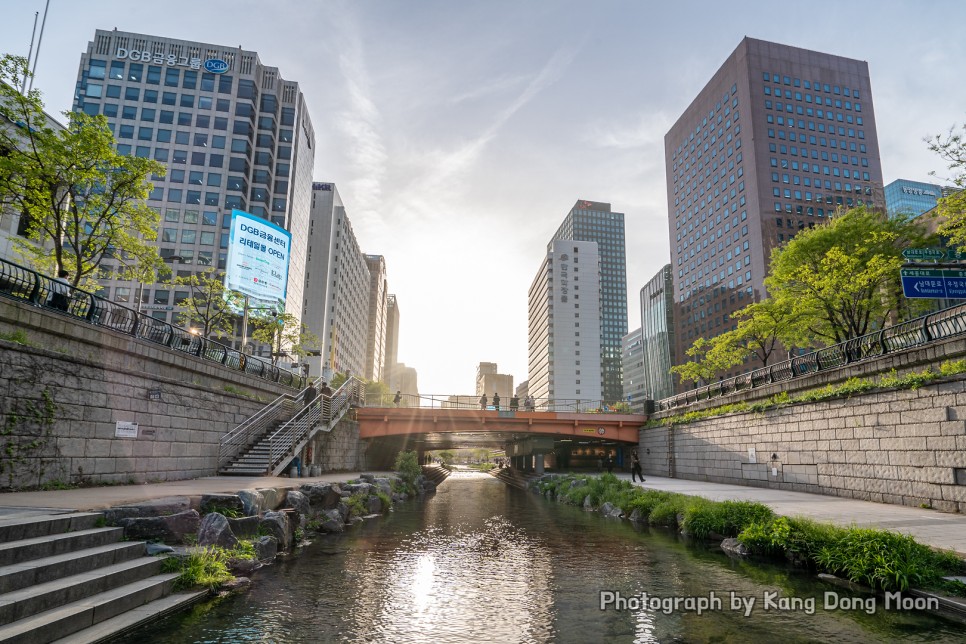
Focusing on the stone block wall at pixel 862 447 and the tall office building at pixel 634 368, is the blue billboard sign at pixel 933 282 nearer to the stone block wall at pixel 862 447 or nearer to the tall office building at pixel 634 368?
the stone block wall at pixel 862 447

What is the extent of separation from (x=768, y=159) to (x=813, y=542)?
11331 centimetres

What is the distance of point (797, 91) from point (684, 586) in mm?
130862

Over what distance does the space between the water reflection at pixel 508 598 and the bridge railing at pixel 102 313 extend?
9649mm

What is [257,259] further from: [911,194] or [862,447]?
[911,194]

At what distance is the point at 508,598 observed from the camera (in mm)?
9180

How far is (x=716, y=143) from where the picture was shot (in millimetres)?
120000

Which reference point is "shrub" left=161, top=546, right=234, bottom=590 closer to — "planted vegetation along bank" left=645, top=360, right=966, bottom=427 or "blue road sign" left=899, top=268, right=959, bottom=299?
"blue road sign" left=899, top=268, right=959, bottom=299

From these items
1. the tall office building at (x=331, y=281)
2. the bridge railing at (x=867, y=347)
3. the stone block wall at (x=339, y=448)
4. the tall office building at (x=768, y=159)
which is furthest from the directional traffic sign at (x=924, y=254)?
the tall office building at (x=331, y=281)

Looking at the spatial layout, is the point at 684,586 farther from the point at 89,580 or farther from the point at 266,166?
the point at 266,166

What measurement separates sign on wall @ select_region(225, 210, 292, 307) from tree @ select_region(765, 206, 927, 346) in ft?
101

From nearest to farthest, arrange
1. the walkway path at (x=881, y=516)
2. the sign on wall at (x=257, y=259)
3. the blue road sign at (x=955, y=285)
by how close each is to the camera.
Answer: the walkway path at (x=881, y=516) → the blue road sign at (x=955, y=285) → the sign on wall at (x=257, y=259)

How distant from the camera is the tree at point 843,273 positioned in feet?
89.7

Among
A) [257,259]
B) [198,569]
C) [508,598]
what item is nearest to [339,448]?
[257,259]

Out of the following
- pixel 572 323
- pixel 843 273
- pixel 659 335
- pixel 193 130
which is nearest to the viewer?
pixel 843 273
